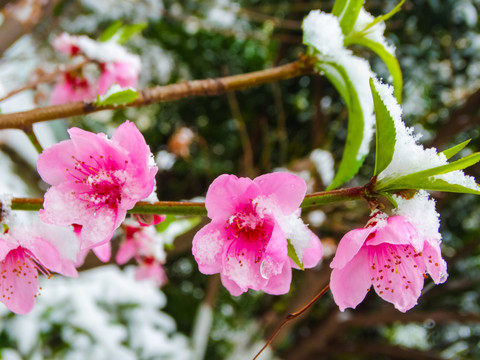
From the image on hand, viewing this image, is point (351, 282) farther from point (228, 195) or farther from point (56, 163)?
point (56, 163)

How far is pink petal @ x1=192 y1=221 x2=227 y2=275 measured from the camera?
15.6 inches

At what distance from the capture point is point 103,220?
40cm

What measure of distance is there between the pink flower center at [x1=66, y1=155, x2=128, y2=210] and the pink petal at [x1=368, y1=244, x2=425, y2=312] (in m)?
0.28

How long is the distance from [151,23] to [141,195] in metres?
2.46

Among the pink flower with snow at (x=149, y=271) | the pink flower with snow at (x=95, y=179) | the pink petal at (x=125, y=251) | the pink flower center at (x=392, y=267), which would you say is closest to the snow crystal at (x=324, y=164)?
the pink flower with snow at (x=149, y=271)

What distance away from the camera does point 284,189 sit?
0.38 metres

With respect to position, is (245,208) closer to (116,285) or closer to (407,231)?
(407,231)

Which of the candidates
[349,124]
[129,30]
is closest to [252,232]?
[349,124]

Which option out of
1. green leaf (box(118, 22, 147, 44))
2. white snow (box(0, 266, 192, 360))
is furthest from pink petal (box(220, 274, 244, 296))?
white snow (box(0, 266, 192, 360))

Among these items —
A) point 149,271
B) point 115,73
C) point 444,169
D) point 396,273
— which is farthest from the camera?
point 149,271

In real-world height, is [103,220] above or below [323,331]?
below

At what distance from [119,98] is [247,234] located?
0.22m

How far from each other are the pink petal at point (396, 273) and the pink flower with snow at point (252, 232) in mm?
70

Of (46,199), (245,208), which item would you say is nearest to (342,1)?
(245,208)
